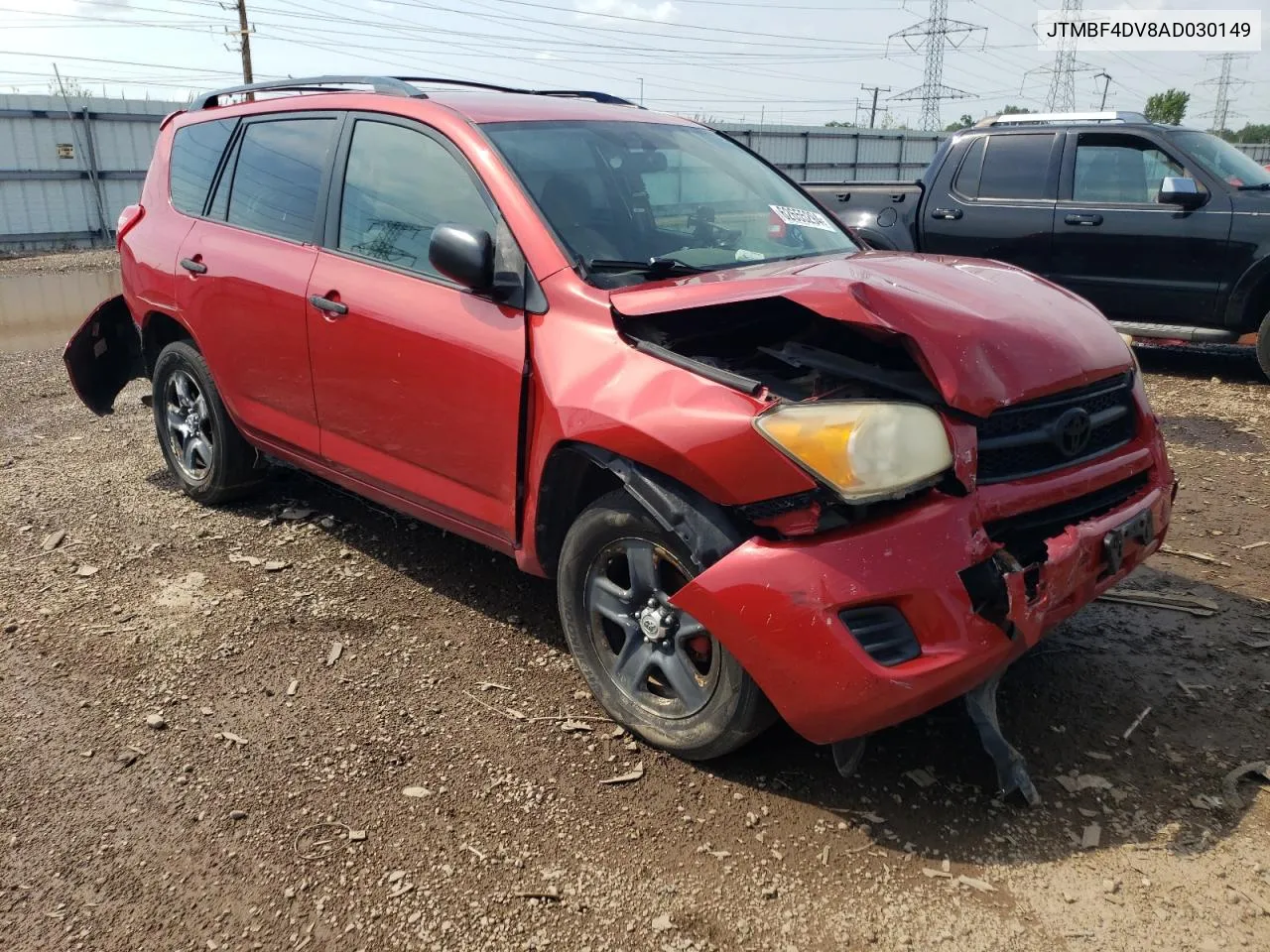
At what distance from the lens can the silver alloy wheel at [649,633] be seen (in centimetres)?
279

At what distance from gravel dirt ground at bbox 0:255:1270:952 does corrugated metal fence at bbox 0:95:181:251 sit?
729 inches

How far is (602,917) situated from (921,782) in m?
0.98

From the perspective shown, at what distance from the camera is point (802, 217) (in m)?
3.94

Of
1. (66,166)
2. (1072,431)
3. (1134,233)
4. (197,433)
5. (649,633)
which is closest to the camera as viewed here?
(1072,431)

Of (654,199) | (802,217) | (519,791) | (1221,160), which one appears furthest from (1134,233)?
(519,791)

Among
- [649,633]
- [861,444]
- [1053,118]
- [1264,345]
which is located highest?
[1053,118]

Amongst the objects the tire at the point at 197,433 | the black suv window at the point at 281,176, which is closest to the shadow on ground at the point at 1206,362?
the black suv window at the point at 281,176

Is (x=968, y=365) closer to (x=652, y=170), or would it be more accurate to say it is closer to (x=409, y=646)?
(x=652, y=170)

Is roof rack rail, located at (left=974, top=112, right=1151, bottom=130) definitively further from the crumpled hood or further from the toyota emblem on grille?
the toyota emblem on grille

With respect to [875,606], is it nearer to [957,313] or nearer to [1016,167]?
[957,313]

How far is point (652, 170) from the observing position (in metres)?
3.75

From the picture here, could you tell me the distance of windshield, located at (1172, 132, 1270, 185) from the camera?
7352 mm

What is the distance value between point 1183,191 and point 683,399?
6.24 m

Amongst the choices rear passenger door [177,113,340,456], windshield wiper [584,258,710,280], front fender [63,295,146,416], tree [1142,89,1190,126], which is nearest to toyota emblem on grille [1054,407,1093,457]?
windshield wiper [584,258,710,280]
